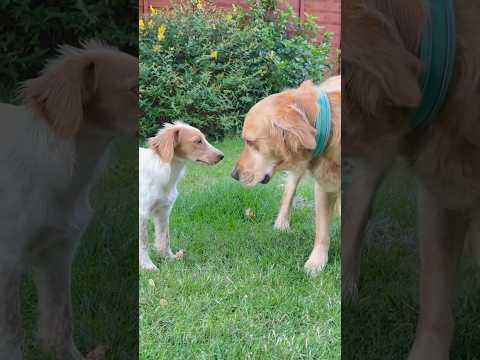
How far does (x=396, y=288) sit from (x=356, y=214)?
0.61ft

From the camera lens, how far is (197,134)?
177 centimetres

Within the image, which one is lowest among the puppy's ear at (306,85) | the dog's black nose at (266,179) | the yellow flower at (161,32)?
the dog's black nose at (266,179)

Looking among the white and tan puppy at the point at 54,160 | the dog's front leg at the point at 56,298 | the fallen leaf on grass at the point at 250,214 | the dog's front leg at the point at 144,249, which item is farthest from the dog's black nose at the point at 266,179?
the dog's front leg at the point at 56,298

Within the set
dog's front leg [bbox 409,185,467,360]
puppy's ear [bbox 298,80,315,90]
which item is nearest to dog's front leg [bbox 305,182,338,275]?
puppy's ear [bbox 298,80,315,90]

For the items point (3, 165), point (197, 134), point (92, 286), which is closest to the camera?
point (3, 165)

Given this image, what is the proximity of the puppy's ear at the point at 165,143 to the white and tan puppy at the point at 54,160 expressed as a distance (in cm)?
37

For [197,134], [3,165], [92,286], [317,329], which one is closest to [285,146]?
[197,134]

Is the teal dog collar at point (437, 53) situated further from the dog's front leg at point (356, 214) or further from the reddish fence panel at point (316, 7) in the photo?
the reddish fence panel at point (316, 7)

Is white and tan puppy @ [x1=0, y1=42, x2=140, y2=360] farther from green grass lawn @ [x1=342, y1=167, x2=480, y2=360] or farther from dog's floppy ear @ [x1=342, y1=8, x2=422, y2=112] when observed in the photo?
green grass lawn @ [x1=342, y1=167, x2=480, y2=360]

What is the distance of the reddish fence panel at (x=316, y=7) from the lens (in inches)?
73.4

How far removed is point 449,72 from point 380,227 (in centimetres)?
38

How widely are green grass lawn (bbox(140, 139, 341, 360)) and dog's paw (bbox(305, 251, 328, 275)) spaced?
20 millimetres

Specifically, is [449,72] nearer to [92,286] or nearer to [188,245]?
[92,286]

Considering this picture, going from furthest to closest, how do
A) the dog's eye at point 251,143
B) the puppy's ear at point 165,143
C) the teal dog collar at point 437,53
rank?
the dog's eye at point 251,143 → the puppy's ear at point 165,143 → the teal dog collar at point 437,53
